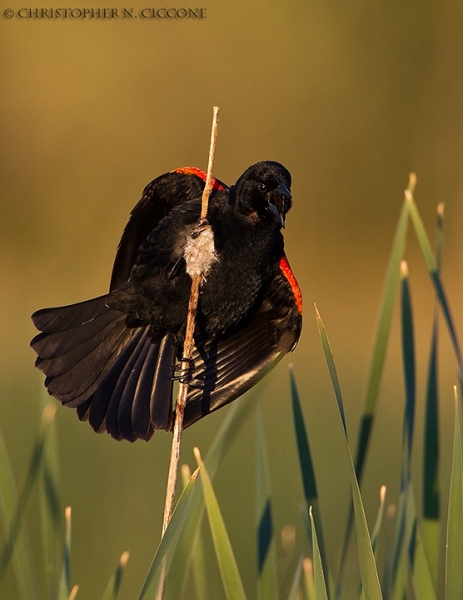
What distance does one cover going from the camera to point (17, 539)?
106 centimetres

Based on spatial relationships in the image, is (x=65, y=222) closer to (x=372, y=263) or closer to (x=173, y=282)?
(x=372, y=263)

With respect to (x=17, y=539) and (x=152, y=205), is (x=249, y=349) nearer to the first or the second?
(x=152, y=205)

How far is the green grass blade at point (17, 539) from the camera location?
3.36ft

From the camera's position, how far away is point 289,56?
623 cm

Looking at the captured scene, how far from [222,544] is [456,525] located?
307 mm

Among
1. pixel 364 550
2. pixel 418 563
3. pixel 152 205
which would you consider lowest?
pixel 418 563

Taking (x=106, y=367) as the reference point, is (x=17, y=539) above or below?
below

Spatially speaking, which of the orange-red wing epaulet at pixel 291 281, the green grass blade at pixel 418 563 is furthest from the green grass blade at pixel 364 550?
the orange-red wing epaulet at pixel 291 281

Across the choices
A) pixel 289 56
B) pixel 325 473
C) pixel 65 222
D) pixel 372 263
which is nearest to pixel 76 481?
pixel 325 473

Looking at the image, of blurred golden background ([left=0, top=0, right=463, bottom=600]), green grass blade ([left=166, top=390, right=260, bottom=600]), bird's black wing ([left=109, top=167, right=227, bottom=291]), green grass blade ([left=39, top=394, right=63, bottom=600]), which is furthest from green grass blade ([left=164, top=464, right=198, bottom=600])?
blurred golden background ([left=0, top=0, right=463, bottom=600])

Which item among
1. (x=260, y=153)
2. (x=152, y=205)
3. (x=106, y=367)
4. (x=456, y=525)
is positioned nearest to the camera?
(x=456, y=525)

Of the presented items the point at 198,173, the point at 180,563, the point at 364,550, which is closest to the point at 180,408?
the point at 180,563

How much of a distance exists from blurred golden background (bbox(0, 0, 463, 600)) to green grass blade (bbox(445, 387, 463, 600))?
1646 mm

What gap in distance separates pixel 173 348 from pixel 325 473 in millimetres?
1091
